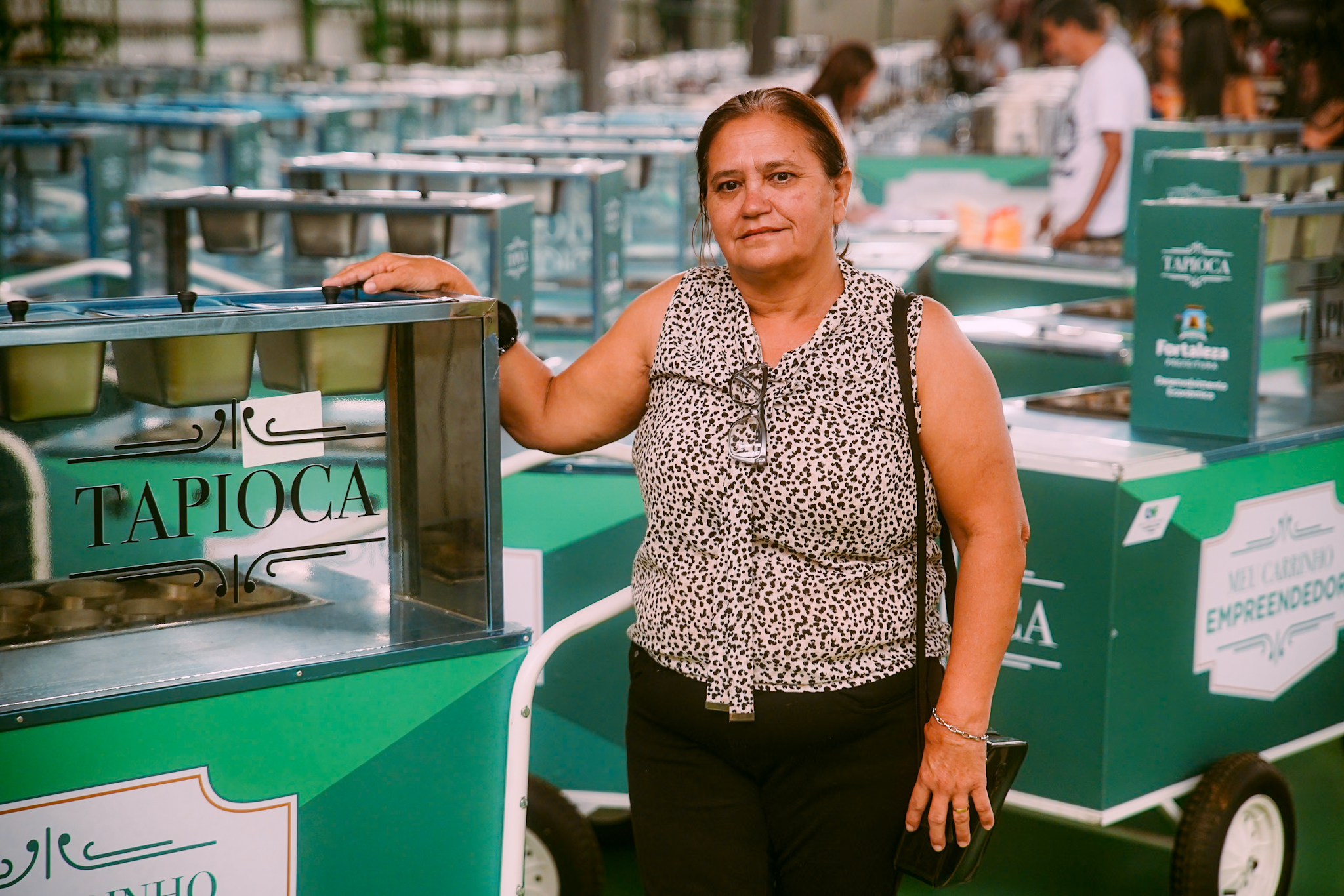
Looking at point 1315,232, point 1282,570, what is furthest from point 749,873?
point 1315,232

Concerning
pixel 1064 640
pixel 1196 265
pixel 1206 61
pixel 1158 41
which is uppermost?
pixel 1158 41

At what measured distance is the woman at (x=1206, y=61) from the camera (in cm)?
793

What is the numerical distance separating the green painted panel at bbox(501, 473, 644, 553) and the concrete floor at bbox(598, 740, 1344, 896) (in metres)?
0.72

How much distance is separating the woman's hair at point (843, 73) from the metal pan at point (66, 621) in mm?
4617

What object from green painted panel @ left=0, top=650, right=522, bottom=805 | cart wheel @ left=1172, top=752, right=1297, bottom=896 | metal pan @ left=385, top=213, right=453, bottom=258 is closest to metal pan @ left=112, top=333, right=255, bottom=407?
green painted panel @ left=0, top=650, right=522, bottom=805

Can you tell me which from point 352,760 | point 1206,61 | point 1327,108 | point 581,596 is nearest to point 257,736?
point 352,760

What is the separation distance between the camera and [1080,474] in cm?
274

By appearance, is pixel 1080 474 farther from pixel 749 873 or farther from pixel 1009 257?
pixel 1009 257

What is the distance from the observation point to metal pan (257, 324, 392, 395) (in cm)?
192

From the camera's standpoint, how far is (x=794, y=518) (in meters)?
1.83

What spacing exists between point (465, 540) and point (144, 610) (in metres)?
0.42

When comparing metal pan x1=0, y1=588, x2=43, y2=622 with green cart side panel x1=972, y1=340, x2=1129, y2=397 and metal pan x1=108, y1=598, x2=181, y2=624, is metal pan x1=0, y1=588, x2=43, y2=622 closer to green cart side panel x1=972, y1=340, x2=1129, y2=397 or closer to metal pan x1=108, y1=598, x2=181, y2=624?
metal pan x1=108, y1=598, x2=181, y2=624

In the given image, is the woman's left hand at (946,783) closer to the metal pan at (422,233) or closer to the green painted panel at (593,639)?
the green painted panel at (593,639)

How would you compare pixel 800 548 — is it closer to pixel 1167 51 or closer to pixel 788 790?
pixel 788 790
